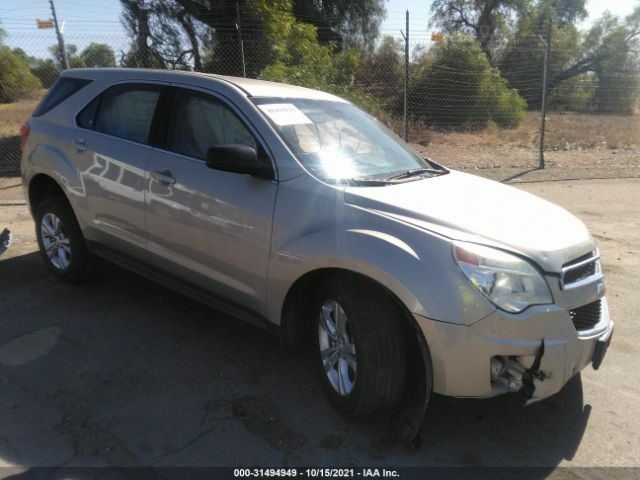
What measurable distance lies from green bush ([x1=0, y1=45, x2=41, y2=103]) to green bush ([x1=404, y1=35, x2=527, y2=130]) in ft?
42.2

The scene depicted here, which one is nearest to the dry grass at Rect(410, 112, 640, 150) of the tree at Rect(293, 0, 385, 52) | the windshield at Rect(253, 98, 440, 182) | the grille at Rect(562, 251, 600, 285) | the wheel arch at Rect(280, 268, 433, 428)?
the tree at Rect(293, 0, 385, 52)

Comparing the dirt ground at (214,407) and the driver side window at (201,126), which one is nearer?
the dirt ground at (214,407)

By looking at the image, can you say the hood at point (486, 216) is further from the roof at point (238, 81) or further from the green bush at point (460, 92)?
the green bush at point (460, 92)

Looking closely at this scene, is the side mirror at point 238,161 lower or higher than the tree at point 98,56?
lower

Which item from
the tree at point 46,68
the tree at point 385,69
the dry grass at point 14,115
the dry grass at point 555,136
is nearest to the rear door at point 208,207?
the tree at point 46,68

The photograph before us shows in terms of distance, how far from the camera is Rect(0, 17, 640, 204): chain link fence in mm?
12086

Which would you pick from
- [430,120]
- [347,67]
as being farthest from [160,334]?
[430,120]

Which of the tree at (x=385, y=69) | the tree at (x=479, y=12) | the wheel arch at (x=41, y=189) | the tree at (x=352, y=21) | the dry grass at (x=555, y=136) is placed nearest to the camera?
the wheel arch at (x=41, y=189)

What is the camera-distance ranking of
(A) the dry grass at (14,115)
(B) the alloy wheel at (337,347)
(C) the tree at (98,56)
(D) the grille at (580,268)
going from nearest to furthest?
(D) the grille at (580,268), (B) the alloy wheel at (337,347), (C) the tree at (98,56), (A) the dry grass at (14,115)

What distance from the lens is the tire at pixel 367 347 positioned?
276cm

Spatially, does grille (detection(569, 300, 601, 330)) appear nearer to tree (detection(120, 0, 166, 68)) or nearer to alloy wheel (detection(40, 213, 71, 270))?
alloy wheel (detection(40, 213, 71, 270))

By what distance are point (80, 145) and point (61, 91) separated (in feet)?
2.50

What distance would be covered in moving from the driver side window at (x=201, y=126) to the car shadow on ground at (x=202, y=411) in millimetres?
1361

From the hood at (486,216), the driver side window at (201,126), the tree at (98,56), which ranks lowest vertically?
the hood at (486,216)
